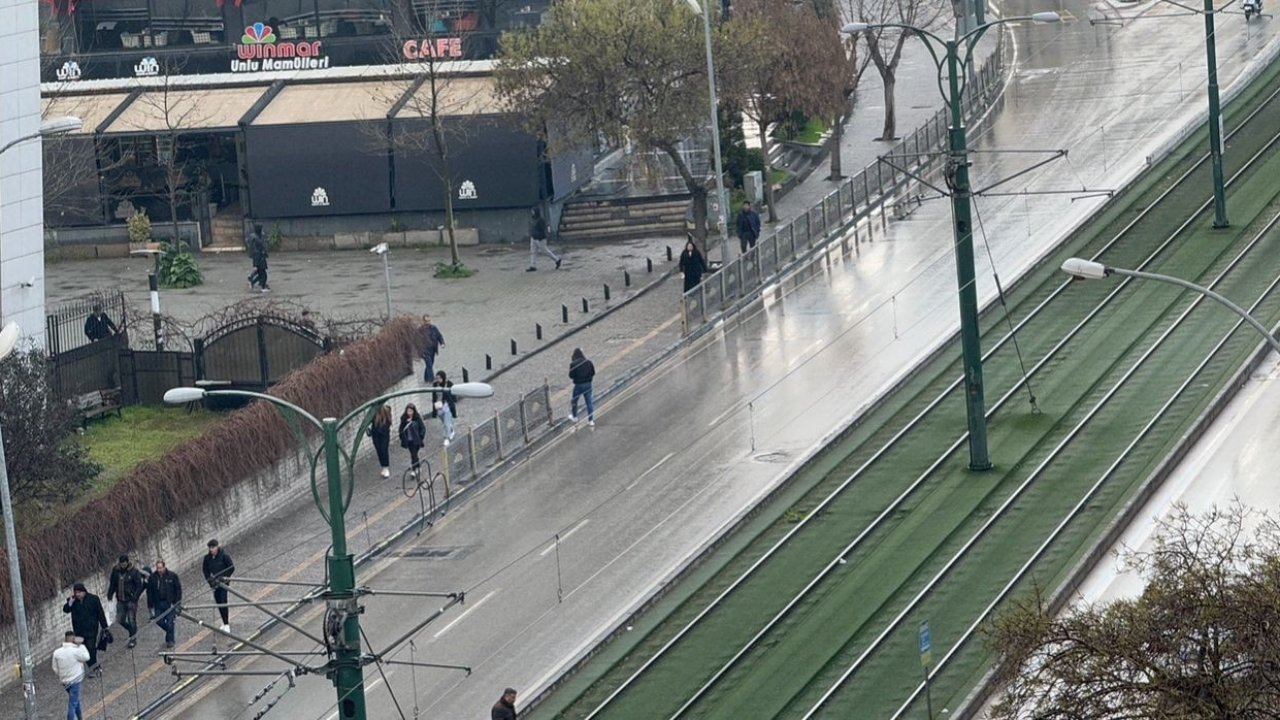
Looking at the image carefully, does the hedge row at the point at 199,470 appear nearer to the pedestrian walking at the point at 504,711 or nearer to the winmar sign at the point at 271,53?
the pedestrian walking at the point at 504,711

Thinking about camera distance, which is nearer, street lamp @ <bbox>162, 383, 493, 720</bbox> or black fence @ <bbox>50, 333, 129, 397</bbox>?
street lamp @ <bbox>162, 383, 493, 720</bbox>

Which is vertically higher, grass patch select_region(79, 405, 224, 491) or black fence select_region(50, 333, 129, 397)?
black fence select_region(50, 333, 129, 397)

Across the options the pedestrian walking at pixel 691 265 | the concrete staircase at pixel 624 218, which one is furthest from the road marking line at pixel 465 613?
the concrete staircase at pixel 624 218

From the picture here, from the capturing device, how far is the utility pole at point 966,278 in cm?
3678

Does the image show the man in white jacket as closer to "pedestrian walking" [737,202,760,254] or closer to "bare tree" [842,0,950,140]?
"pedestrian walking" [737,202,760,254]

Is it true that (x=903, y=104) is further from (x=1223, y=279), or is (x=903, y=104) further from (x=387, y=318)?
(x=387, y=318)

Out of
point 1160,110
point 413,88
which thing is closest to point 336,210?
point 413,88

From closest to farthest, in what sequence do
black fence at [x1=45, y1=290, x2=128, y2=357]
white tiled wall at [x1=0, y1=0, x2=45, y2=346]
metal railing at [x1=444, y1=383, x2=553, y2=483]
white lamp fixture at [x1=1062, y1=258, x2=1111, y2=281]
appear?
white lamp fixture at [x1=1062, y1=258, x2=1111, y2=281]
metal railing at [x1=444, y1=383, x2=553, y2=483]
white tiled wall at [x1=0, y1=0, x2=45, y2=346]
black fence at [x1=45, y1=290, x2=128, y2=357]

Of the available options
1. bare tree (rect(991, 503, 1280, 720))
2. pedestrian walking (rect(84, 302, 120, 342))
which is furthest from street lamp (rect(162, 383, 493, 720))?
pedestrian walking (rect(84, 302, 120, 342))

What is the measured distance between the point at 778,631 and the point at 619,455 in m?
8.50

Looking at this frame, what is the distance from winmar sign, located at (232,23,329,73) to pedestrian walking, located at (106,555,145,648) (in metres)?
32.2

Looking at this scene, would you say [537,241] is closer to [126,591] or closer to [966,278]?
[966,278]

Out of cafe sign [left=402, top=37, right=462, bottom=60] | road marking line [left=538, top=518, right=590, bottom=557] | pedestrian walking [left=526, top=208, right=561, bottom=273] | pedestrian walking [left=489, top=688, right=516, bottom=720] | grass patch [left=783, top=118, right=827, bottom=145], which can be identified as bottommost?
pedestrian walking [left=489, top=688, right=516, bottom=720]

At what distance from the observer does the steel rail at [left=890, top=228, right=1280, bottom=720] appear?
31316 mm
